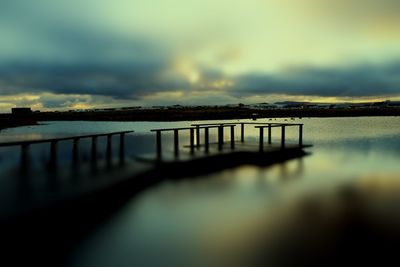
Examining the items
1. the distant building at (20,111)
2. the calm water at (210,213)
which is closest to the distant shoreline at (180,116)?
the distant building at (20,111)

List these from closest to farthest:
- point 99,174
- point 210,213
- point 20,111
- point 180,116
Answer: point 210,213 → point 99,174 → point 180,116 → point 20,111

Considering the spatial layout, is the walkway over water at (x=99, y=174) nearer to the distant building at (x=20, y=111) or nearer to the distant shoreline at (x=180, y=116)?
the distant shoreline at (x=180, y=116)

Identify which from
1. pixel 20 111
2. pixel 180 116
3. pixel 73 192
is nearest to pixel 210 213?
pixel 73 192

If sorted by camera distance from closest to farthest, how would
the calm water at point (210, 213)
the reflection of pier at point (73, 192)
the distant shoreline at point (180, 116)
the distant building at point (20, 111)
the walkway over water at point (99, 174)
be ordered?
the calm water at point (210, 213), the reflection of pier at point (73, 192), the walkway over water at point (99, 174), the distant shoreline at point (180, 116), the distant building at point (20, 111)

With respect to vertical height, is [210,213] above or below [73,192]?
below

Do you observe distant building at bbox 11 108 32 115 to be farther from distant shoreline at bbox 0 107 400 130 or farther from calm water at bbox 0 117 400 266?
calm water at bbox 0 117 400 266

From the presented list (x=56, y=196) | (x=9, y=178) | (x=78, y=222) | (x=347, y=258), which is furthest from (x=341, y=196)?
(x=9, y=178)

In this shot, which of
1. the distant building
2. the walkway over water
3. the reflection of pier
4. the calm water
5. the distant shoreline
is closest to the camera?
the calm water

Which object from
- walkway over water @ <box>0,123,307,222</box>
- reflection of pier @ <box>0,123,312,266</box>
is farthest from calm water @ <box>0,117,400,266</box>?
walkway over water @ <box>0,123,307,222</box>

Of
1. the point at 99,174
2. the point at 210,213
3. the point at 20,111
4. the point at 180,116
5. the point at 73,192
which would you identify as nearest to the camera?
the point at 210,213

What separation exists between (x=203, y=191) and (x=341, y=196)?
5.46 m

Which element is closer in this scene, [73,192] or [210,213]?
[210,213]

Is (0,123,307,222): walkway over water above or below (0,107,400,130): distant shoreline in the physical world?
below

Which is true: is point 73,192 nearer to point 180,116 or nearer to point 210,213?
point 210,213
